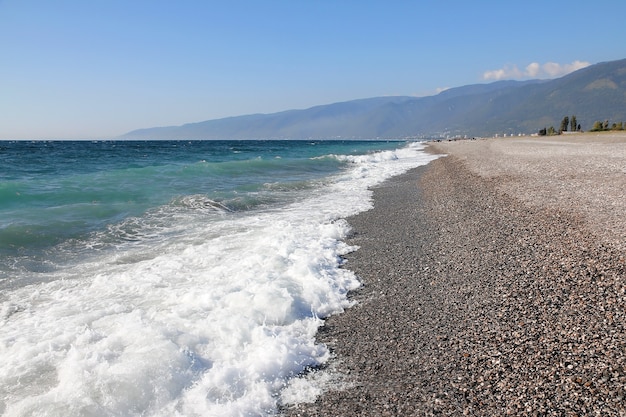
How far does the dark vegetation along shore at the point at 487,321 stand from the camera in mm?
3531

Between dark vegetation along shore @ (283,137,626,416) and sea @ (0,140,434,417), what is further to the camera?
sea @ (0,140,434,417)

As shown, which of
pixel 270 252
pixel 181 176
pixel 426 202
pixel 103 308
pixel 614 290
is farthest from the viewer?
pixel 181 176

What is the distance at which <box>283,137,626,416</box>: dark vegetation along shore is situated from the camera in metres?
3.53

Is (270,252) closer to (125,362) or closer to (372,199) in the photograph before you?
(125,362)

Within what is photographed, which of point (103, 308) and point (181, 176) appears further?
point (181, 176)

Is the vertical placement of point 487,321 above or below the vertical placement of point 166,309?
below

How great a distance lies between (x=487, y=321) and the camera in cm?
491

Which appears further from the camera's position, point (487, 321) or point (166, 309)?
point (166, 309)

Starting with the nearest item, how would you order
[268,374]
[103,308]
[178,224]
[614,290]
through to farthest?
1. [268,374]
2. [614,290]
3. [103,308]
4. [178,224]

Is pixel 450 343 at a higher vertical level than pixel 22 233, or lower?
lower

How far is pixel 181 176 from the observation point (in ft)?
83.1

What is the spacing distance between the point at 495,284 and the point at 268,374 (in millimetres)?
3766

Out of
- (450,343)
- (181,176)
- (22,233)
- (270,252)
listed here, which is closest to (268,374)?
(450,343)

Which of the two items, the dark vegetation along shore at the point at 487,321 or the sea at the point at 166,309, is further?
the sea at the point at 166,309
